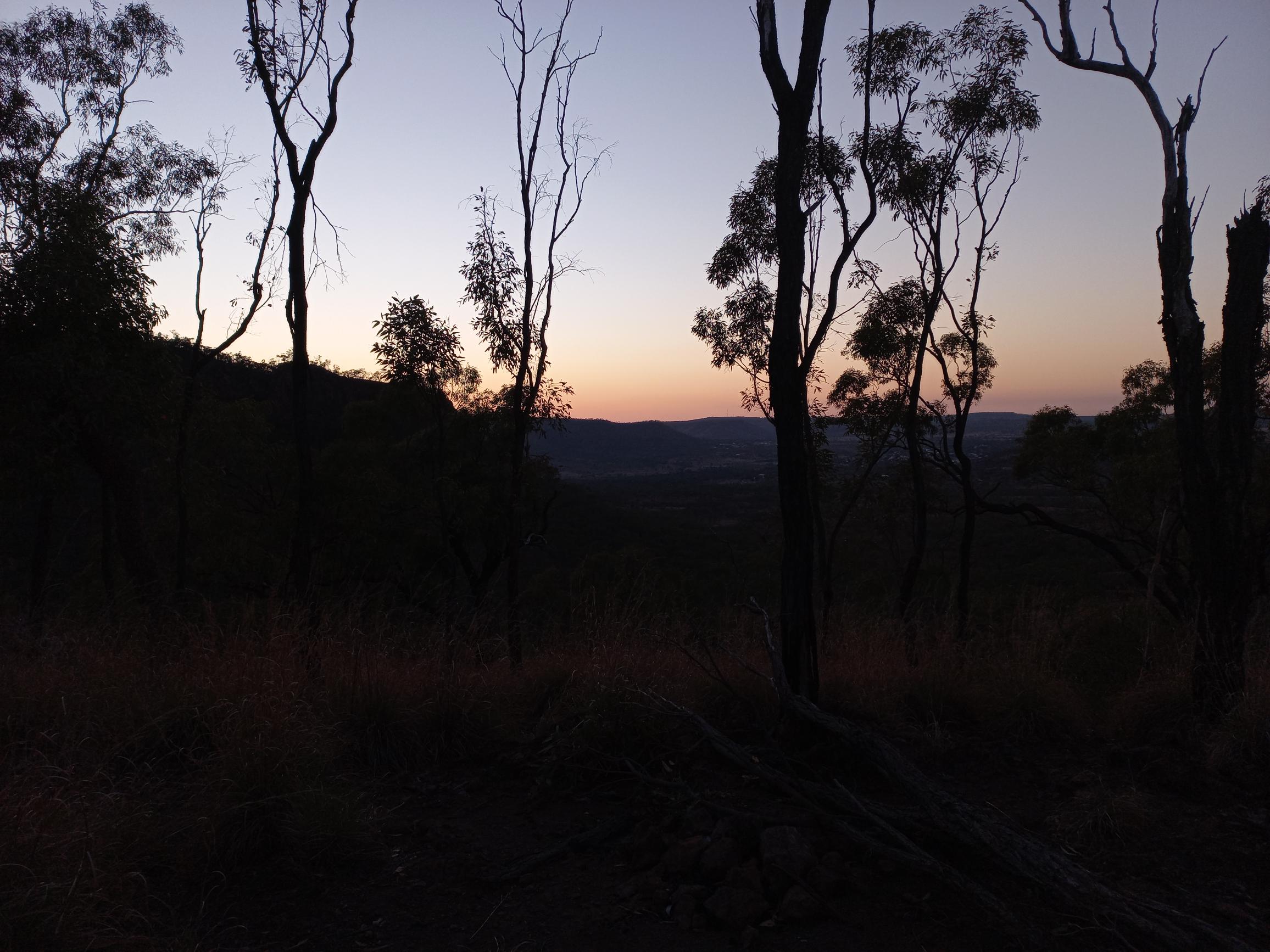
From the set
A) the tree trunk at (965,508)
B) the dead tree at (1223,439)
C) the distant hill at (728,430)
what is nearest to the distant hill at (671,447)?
the distant hill at (728,430)

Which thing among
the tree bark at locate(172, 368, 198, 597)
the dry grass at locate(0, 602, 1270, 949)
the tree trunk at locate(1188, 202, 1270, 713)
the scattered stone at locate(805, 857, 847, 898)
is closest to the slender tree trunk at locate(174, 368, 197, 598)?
the tree bark at locate(172, 368, 198, 597)

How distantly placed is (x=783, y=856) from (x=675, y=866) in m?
0.45

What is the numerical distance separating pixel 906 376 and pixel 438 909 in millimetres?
12156

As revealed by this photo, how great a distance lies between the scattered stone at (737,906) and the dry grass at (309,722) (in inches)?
52.5

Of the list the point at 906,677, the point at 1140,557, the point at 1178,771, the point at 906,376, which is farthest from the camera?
the point at 1140,557

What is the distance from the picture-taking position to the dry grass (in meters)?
2.80

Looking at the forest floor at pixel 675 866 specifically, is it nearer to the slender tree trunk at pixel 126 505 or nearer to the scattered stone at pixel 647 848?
the scattered stone at pixel 647 848

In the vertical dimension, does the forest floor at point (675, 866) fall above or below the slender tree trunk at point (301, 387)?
below

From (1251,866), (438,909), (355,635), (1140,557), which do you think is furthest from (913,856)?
(1140,557)

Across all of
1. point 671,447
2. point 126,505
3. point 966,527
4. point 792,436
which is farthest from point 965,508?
point 671,447

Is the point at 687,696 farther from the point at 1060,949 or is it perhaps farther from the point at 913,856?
the point at 1060,949

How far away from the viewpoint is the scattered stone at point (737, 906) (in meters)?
2.90

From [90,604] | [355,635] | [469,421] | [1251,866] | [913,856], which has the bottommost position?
[90,604]

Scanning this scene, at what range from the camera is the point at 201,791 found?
3.40 meters
